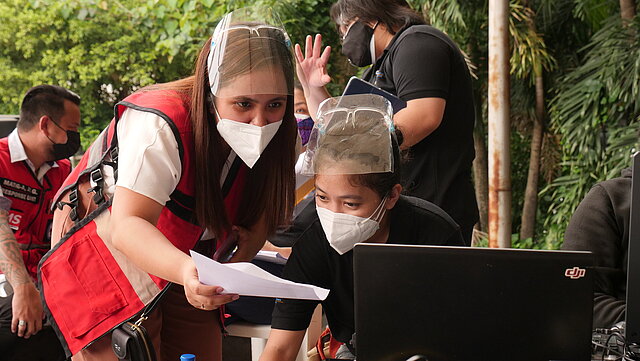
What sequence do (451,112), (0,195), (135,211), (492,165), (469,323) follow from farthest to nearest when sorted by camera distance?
1. (492,165)
2. (0,195)
3. (451,112)
4. (135,211)
5. (469,323)

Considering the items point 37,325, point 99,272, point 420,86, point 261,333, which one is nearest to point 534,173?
point 420,86

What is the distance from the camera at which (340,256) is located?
1647 mm

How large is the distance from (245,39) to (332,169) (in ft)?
1.16

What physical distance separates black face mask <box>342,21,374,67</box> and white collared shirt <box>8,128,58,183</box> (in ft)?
5.10

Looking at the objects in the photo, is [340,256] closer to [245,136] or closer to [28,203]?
[245,136]

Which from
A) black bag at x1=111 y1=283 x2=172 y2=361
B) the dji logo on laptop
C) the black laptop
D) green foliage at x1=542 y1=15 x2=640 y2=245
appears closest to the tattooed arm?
black bag at x1=111 y1=283 x2=172 y2=361

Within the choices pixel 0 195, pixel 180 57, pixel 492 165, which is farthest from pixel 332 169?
pixel 180 57

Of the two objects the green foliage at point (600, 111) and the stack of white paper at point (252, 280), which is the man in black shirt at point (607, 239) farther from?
the green foliage at point (600, 111)

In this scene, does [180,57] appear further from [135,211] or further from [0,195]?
[135,211]

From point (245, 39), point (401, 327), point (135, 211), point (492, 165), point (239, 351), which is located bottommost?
point (239, 351)

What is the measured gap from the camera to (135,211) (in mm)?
1350

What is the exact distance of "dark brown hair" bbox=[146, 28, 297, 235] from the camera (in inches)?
58.1

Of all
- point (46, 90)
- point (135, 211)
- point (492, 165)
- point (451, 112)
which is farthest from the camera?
point (492, 165)

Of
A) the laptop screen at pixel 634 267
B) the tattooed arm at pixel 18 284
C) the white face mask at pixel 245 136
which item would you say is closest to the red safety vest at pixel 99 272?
the white face mask at pixel 245 136
